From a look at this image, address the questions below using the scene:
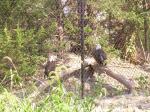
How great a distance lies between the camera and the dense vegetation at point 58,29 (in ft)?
28.6

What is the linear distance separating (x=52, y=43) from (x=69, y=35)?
0.45 m

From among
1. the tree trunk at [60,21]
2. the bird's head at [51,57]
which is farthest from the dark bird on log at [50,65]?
the tree trunk at [60,21]

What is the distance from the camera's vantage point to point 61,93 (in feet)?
12.7

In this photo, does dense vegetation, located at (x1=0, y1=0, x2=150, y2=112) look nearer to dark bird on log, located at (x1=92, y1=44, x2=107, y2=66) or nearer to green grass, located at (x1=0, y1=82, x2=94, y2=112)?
dark bird on log, located at (x1=92, y1=44, x2=107, y2=66)

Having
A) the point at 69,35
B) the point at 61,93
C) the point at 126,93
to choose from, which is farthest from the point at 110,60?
the point at 61,93

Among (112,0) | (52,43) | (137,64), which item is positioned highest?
(112,0)

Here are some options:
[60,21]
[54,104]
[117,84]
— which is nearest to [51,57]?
[60,21]

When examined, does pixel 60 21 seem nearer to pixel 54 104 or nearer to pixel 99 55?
pixel 99 55

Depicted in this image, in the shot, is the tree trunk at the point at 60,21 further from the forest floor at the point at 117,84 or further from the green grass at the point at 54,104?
the green grass at the point at 54,104

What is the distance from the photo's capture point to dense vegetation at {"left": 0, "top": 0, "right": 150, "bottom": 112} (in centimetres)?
870

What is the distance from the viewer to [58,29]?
31.6 feet

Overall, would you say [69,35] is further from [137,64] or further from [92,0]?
[137,64]

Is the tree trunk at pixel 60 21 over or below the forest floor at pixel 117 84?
over

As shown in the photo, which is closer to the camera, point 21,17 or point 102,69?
point 102,69
